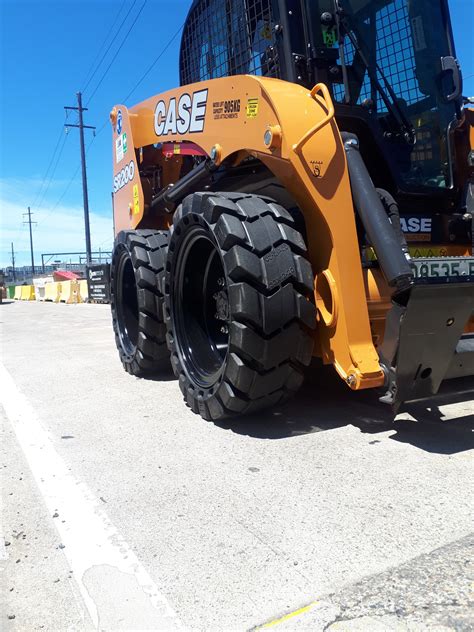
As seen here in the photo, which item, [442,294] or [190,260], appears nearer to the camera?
[442,294]

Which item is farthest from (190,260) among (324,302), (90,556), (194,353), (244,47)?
(90,556)

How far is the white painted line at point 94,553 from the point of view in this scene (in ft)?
6.27

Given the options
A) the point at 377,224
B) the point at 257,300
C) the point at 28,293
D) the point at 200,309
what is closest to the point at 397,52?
the point at 377,224

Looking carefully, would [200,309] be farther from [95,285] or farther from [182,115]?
[95,285]

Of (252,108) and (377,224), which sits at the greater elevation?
(252,108)

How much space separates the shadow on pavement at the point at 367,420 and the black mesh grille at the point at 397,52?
7.65 feet

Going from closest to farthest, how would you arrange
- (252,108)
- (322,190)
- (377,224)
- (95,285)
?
(377,224) → (322,190) → (252,108) → (95,285)

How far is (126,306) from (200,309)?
2123 mm

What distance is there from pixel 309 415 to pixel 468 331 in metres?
1.29

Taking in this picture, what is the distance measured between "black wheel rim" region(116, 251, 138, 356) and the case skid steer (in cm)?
102

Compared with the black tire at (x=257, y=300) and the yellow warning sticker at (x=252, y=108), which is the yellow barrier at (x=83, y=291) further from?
the yellow warning sticker at (x=252, y=108)

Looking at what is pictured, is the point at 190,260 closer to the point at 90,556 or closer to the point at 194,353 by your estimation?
the point at 194,353

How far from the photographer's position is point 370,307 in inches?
135

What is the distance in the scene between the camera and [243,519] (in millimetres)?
2514
